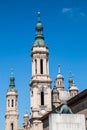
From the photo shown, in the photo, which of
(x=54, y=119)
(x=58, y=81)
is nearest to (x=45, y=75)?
(x=58, y=81)

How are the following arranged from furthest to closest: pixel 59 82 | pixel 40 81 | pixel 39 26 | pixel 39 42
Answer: pixel 59 82 → pixel 39 26 → pixel 39 42 → pixel 40 81

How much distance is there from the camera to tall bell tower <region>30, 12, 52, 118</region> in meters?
92.9

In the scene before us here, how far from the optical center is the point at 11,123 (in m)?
137

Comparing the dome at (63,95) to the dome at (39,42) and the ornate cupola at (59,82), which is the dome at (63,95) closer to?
the ornate cupola at (59,82)

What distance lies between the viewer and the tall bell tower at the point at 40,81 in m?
92.9

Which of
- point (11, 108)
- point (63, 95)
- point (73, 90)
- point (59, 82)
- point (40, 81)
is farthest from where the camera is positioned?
point (11, 108)

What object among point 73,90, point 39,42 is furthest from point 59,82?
point 39,42

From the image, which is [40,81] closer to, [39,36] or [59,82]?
[39,36]

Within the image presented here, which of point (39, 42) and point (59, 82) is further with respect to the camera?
point (59, 82)

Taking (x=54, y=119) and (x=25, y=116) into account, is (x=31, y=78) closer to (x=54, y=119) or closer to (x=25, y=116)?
(x=25, y=116)

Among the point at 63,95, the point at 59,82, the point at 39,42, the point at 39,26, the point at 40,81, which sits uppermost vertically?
the point at 39,26

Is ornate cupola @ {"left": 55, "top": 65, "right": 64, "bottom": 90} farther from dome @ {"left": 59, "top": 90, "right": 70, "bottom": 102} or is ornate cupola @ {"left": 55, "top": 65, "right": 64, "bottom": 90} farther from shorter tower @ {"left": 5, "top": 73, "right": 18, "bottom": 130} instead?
shorter tower @ {"left": 5, "top": 73, "right": 18, "bottom": 130}

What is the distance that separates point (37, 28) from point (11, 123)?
46.5 meters

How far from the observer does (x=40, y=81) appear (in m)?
94.2
